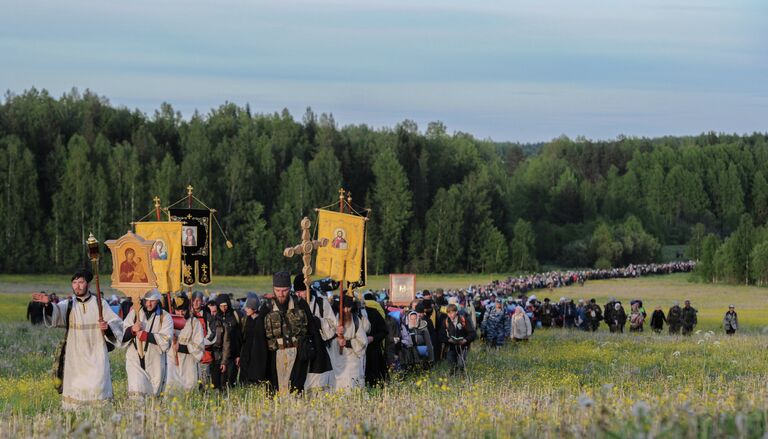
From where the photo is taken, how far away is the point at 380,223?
123 meters

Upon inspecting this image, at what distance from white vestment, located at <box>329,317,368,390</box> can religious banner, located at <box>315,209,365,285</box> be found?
2529mm

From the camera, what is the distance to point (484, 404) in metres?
14.9

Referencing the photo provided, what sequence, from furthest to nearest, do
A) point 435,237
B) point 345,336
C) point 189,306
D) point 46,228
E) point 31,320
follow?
point 435,237 < point 46,228 < point 31,320 < point 189,306 < point 345,336

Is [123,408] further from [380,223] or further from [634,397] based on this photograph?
[380,223]

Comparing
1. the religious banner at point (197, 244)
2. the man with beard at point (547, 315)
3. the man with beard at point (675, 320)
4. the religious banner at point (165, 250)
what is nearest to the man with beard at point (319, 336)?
the religious banner at point (165, 250)

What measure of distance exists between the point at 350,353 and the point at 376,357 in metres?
2.28

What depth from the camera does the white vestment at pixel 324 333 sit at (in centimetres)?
1797

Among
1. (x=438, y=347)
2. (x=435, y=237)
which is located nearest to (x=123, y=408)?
(x=438, y=347)

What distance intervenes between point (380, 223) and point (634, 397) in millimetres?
108593

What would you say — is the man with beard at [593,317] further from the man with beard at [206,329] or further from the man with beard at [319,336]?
the man with beard at [319,336]

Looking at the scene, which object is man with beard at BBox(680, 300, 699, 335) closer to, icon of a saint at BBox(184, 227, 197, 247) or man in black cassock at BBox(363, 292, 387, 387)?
icon of a saint at BBox(184, 227, 197, 247)

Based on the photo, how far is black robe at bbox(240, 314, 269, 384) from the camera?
1775 centimetres

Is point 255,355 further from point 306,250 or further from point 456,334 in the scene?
point 456,334

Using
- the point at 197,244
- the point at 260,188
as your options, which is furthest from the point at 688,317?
the point at 260,188
